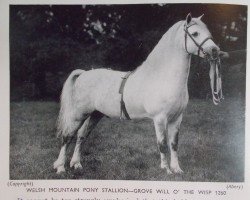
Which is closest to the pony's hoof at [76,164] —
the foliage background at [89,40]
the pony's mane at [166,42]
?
the foliage background at [89,40]

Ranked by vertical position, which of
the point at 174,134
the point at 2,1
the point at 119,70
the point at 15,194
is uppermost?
the point at 2,1

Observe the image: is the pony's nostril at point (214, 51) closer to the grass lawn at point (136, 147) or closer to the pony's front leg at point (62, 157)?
the grass lawn at point (136, 147)

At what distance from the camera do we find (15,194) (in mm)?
1012

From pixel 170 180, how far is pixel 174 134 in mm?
86

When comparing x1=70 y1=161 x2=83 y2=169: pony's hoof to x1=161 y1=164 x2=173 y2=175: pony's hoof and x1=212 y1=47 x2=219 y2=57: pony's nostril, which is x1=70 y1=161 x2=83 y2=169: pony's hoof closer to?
x1=161 y1=164 x2=173 y2=175: pony's hoof

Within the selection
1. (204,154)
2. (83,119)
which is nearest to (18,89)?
(83,119)

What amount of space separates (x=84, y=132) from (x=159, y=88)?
170mm

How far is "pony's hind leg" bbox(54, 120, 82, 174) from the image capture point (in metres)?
1.02

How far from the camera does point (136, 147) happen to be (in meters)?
1.02

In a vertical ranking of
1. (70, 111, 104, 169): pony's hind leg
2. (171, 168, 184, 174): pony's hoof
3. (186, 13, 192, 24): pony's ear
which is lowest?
(171, 168, 184, 174): pony's hoof

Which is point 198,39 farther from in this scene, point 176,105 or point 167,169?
point 167,169

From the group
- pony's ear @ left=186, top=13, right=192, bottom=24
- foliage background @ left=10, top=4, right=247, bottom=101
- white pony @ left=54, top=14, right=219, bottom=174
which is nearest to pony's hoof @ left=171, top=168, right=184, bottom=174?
white pony @ left=54, top=14, right=219, bottom=174

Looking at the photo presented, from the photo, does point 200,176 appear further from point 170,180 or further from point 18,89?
point 18,89

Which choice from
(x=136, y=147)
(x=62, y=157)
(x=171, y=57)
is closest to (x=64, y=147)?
(x=62, y=157)
